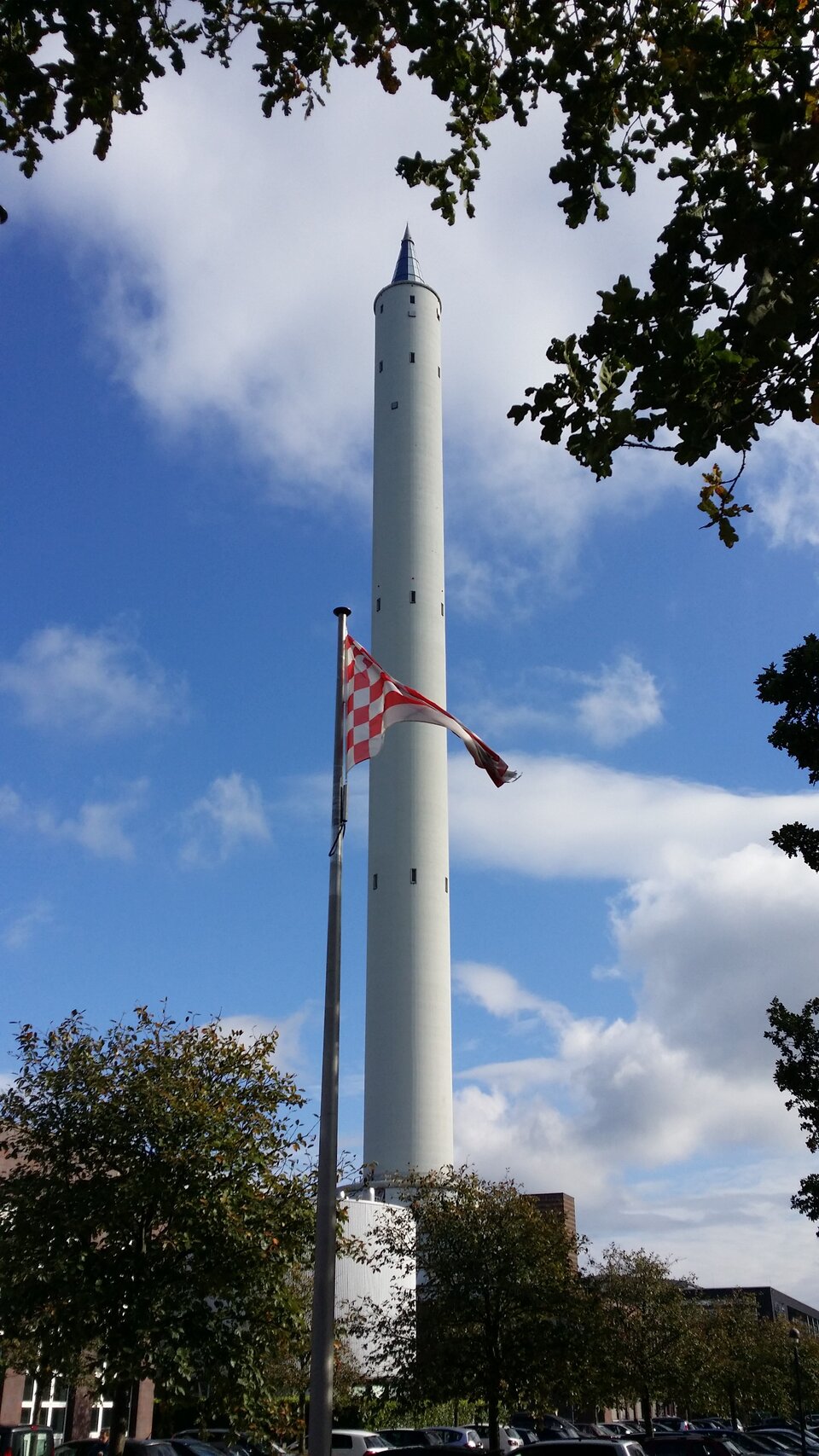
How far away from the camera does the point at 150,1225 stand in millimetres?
19453

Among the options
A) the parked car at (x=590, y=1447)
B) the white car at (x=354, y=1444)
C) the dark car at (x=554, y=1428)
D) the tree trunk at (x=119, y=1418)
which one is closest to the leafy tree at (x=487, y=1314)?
the white car at (x=354, y=1444)

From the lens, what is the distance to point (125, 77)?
7.80m

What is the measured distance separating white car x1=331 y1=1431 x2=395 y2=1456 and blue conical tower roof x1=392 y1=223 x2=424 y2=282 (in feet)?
211

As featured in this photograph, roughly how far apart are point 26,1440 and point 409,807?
3813 cm

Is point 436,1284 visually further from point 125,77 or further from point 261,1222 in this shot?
point 125,77

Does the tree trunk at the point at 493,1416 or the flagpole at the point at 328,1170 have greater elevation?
the flagpole at the point at 328,1170

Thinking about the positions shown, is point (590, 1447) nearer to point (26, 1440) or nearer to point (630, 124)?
point (26, 1440)

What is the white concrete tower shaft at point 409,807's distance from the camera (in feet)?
194

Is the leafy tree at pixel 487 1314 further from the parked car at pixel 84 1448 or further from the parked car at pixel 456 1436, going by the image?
the parked car at pixel 84 1448

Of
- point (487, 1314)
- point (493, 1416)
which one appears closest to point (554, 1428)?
point (487, 1314)

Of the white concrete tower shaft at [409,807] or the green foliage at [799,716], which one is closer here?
the green foliage at [799,716]

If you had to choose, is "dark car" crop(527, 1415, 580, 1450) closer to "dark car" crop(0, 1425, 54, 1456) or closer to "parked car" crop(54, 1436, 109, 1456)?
"dark car" crop(0, 1425, 54, 1456)

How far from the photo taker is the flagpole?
13.6m

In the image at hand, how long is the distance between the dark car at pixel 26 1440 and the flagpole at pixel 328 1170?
15453mm
